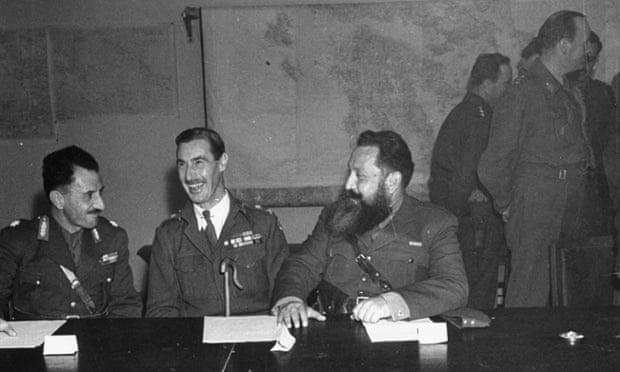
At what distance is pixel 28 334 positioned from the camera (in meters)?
2.60

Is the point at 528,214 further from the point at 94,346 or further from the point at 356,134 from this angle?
the point at 94,346

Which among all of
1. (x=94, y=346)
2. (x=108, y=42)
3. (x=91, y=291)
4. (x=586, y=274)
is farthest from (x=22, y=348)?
(x=108, y=42)

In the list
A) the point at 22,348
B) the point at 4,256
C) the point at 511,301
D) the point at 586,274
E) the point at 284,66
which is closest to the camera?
the point at 22,348

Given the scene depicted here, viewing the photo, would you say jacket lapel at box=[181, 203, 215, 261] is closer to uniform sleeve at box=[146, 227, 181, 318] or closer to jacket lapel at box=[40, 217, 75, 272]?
uniform sleeve at box=[146, 227, 181, 318]

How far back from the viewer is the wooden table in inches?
85.6

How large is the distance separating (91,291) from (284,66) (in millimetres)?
2032

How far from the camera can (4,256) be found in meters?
3.37

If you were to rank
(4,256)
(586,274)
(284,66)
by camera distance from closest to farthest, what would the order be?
(586,274), (4,256), (284,66)

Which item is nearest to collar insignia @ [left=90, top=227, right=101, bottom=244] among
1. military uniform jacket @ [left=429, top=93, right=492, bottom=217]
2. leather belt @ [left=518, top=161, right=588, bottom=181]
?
military uniform jacket @ [left=429, top=93, right=492, bottom=217]

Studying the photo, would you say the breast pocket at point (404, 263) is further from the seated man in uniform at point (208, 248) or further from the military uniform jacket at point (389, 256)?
the seated man in uniform at point (208, 248)

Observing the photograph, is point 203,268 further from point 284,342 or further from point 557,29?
point 557,29

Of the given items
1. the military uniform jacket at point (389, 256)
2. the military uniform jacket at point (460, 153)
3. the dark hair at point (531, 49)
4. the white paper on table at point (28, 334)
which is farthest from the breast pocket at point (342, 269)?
the dark hair at point (531, 49)

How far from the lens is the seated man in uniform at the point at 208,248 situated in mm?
3369

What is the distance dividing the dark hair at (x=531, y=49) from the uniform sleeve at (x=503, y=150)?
0.72 ft
